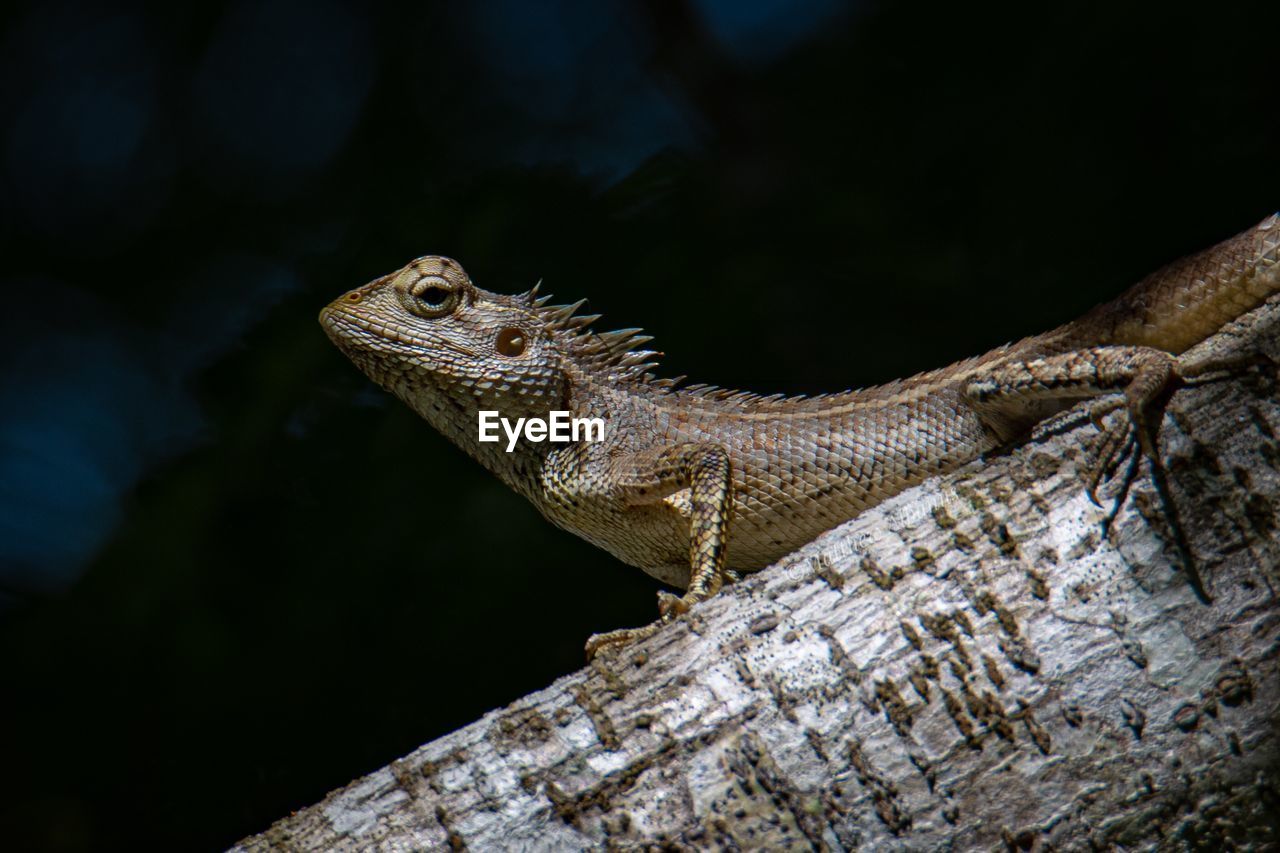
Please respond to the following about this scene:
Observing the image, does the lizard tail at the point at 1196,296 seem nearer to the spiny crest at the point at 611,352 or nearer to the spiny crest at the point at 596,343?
the spiny crest at the point at 611,352

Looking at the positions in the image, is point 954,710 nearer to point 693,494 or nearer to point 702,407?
point 693,494

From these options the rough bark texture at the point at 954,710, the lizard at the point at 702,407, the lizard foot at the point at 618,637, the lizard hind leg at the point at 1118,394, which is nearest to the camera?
the rough bark texture at the point at 954,710

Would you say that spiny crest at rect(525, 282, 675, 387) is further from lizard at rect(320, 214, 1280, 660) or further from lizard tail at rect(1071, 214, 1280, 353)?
lizard tail at rect(1071, 214, 1280, 353)

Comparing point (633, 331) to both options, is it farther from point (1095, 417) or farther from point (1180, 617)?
point (1180, 617)

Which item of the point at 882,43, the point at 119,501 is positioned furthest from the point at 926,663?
the point at 119,501

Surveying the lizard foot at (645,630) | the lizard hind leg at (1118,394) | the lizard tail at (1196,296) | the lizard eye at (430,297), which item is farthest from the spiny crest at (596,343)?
the lizard tail at (1196,296)

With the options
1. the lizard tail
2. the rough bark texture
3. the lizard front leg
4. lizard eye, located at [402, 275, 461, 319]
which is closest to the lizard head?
lizard eye, located at [402, 275, 461, 319]

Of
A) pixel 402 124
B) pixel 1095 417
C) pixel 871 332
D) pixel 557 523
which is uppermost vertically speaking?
pixel 402 124
